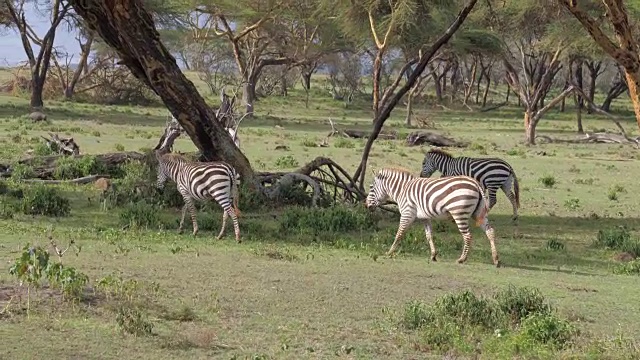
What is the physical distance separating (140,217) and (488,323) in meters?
6.21

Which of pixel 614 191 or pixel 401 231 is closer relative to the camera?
pixel 401 231

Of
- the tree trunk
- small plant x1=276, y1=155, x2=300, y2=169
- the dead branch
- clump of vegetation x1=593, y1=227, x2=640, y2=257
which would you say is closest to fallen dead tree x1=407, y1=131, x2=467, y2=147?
the tree trunk

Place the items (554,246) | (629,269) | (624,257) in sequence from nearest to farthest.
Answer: (629,269), (624,257), (554,246)

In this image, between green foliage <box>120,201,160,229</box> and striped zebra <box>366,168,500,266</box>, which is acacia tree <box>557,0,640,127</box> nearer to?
striped zebra <box>366,168,500,266</box>

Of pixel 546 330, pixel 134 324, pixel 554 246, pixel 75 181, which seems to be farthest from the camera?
pixel 75 181

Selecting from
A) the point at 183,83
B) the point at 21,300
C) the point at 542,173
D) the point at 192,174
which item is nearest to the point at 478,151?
the point at 542,173

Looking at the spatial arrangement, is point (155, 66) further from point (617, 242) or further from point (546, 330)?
point (546, 330)

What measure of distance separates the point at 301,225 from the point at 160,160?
7.55ft

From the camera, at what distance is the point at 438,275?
33.3 feet

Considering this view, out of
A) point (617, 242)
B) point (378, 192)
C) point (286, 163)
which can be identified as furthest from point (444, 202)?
point (286, 163)

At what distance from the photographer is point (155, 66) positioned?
14094 millimetres

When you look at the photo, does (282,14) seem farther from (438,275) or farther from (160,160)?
(438,275)

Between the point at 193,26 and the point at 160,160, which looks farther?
the point at 193,26

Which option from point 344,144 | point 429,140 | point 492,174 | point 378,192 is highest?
point 429,140
